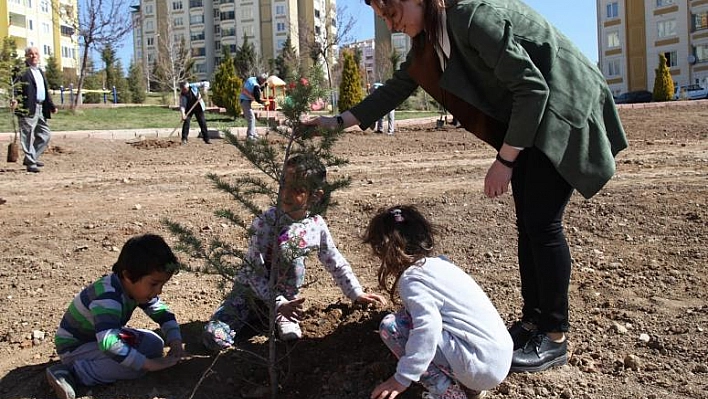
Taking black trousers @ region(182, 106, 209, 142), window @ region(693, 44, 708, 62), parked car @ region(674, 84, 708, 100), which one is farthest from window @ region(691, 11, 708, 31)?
black trousers @ region(182, 106, 209, 142)

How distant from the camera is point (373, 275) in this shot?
423 cm

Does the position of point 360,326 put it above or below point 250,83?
below

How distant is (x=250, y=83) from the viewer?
1297cm

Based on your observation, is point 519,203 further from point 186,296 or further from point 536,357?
point 186,296

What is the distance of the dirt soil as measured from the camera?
279 cm

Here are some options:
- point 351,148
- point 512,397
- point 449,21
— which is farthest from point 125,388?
point 351,148

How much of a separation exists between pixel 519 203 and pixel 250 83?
10.8 metres

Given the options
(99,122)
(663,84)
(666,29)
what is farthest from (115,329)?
(666,29)

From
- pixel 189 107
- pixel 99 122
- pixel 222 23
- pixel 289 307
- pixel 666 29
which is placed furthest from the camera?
pixel 222 23

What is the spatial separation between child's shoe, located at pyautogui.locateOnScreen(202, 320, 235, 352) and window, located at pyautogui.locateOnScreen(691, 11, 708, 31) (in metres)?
53.9

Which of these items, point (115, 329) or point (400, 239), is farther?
point (115, 329)

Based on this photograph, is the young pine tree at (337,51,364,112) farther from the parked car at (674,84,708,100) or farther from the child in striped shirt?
the parked car at (674,84,708,100)

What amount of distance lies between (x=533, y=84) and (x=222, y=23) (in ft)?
283

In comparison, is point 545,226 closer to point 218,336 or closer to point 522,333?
point 522,333
